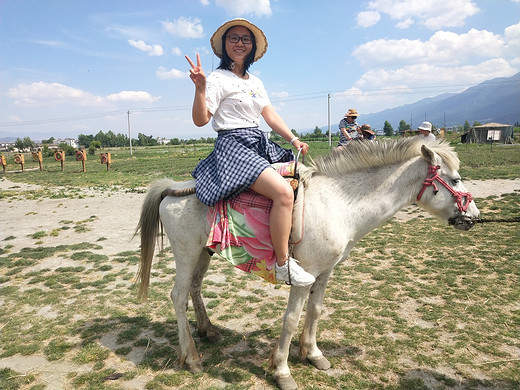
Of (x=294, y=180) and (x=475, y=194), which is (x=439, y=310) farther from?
(x=475, y=194)

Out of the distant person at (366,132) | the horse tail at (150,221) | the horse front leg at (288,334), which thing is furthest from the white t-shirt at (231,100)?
the distant person at (366,132)

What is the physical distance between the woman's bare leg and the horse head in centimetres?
124

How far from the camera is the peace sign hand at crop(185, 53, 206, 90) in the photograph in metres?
2.41

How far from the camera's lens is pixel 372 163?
9.07 ft

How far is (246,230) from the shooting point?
271cm

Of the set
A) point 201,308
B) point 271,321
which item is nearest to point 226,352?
point 201,308

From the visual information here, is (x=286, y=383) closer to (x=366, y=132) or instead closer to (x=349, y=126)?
(x=366, y=132)

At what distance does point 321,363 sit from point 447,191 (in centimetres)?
199

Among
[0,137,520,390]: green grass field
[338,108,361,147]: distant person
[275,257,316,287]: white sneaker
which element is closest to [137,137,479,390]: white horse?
[275,257,316,287]: white sneaker

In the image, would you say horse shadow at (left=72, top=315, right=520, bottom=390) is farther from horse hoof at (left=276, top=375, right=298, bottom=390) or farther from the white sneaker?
the white sneaker

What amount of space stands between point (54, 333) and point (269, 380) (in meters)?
2.58

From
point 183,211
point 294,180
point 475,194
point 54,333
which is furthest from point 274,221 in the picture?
point 475,194

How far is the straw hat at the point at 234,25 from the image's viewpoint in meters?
2.73

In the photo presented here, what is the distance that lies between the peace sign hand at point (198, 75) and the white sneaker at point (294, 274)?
1.59 metres
